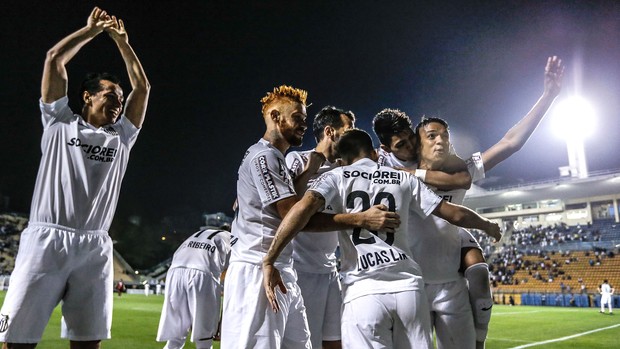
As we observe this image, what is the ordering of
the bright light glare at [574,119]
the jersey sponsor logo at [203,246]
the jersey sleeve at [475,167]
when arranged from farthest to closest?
the bright light glare at [574,119] → the jersey sponsor logo at [203,246] → the jersey sleeve at [475,167]

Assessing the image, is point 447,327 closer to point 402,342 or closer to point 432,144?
point 402,342

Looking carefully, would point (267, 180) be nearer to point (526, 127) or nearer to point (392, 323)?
point (392, 323)

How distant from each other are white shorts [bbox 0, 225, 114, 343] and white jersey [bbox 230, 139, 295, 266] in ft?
3.44

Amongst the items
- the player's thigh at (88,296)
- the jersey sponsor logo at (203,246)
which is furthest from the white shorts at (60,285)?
the jersey sponsor logo at (203,246)

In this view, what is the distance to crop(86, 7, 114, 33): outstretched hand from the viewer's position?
4.08 metres

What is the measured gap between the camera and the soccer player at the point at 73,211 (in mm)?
3521

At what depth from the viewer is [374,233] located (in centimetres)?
365

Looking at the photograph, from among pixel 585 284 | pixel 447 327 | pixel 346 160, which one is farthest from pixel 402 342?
pixel 585 284

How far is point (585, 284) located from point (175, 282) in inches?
1618

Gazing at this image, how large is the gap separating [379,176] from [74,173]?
7.77ft

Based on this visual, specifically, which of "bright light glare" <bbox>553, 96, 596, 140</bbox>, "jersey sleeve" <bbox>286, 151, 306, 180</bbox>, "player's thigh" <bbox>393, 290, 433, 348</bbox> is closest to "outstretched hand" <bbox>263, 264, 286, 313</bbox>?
"player's thigh" <bbox>393, 290, 433, 348</bbox>

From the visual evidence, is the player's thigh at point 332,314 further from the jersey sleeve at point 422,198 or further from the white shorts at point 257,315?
the jersey sleeve at point 422,198

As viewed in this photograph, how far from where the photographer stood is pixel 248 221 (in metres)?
4.05

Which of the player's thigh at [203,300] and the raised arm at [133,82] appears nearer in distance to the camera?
the raised arm at [133,82]
